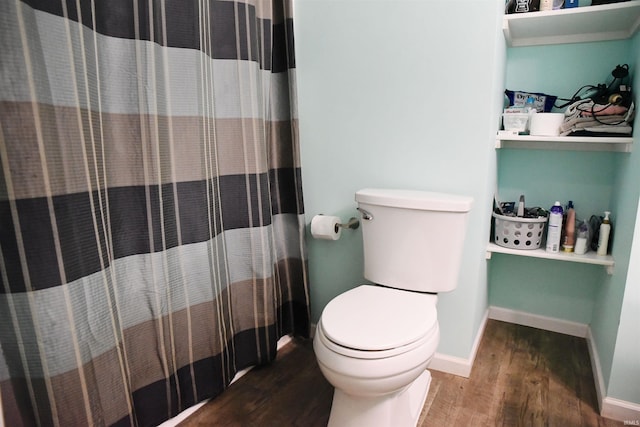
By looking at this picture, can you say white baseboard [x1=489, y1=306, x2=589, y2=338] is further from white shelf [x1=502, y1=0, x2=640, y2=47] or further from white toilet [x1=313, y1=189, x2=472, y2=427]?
→ white shelf [x1=502, y1=0, x2=640, y2=47]

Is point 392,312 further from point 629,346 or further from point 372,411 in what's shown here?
point 629,346

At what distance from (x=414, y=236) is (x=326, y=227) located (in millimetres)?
432

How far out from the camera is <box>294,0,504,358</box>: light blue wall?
4.86ft

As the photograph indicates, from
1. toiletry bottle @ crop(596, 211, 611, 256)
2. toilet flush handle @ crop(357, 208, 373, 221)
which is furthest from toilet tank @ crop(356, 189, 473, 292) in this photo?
toiletry bottle @ crop(596, 211, 611, 256)

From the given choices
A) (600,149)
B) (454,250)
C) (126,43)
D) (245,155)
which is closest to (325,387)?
(454,250)

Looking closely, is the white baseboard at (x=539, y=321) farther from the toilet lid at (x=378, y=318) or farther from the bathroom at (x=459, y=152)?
the toilet lid at (x=378, y=318)

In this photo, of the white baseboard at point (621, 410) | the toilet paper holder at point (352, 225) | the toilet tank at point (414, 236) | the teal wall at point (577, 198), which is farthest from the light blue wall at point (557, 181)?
the toilet paper holder at point (352, 225)

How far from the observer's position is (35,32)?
34.1 inches

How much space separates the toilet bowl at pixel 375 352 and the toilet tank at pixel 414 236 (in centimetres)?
12

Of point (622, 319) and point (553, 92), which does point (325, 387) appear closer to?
point (622, 319)

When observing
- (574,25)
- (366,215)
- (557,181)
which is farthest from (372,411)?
(574,25)

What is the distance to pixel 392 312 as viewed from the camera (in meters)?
1.31

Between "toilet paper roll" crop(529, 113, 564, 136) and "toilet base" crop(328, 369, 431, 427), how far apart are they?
3.98 feet

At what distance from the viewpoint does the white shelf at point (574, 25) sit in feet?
4.72
